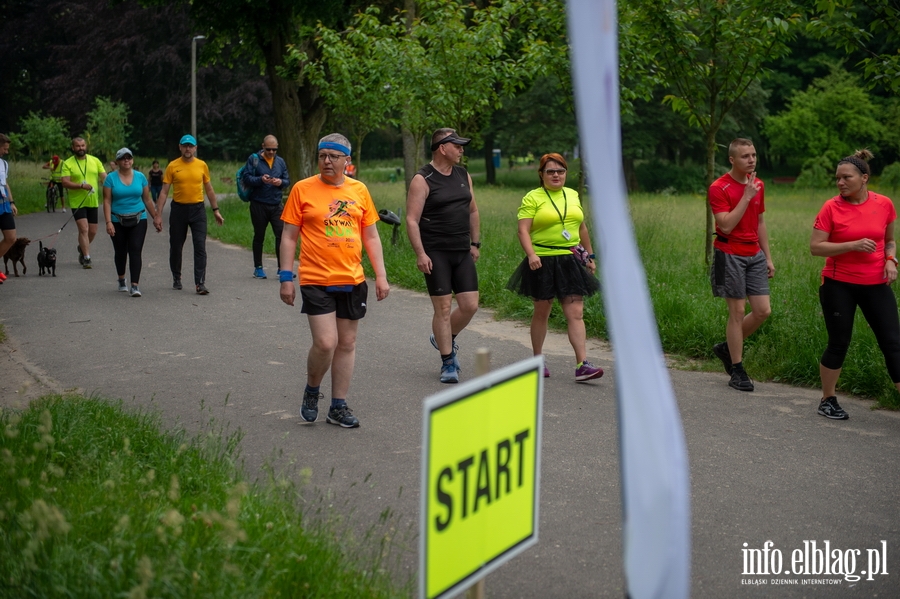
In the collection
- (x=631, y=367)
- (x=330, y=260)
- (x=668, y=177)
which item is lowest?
(x=668, y=177)

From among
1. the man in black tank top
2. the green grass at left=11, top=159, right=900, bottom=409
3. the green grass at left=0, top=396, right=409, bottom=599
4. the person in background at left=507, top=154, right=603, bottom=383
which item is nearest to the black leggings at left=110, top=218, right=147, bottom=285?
the green grass at left=11, top=159, right=900, bottom=409

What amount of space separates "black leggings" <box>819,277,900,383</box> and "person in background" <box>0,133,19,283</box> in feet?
32.9

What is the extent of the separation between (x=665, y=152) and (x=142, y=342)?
56.6 m

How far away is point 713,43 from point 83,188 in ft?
31.5

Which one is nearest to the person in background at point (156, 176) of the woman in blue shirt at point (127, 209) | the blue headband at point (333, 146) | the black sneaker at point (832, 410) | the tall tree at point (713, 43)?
the woman in blue shirt at point (127, 209)

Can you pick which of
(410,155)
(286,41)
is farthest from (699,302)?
(286,41)

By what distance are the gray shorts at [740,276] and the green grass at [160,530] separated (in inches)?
158

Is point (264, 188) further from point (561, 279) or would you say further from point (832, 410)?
point (832, 410)

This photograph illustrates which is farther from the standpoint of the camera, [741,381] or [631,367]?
[741,381]

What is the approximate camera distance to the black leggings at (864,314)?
22.9 ft

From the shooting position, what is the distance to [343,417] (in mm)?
6859

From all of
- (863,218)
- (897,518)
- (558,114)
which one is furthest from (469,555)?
(558,114)

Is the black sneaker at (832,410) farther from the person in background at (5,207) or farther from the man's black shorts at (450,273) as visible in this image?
the person in background at (5,207)
